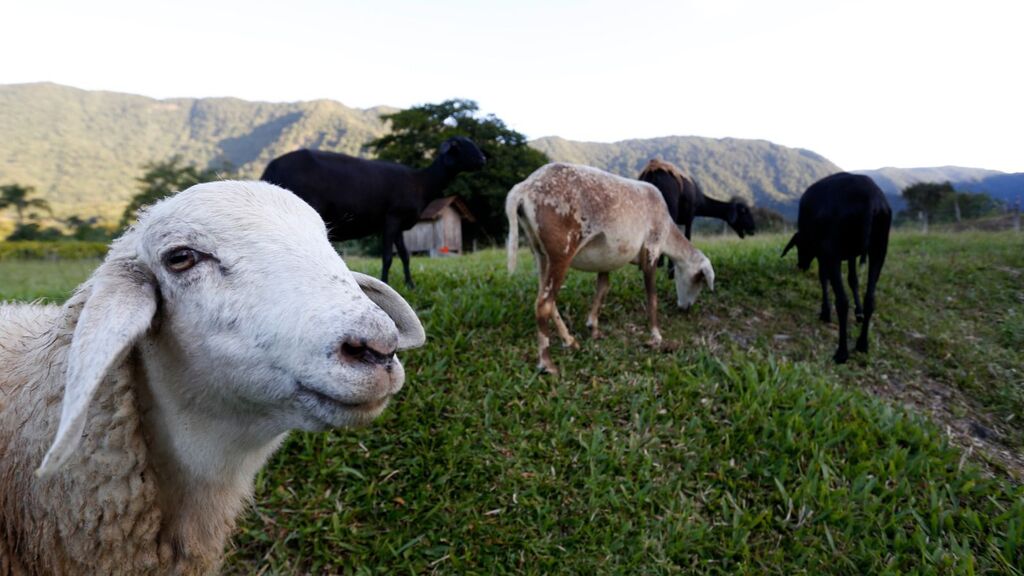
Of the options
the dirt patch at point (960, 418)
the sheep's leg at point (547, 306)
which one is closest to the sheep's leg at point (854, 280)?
the dirt patch at point (960, 418)

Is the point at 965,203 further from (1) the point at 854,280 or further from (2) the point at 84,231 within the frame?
(2) the point at 84,231

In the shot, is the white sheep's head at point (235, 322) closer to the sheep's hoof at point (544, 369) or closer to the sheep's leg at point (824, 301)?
the sheep's hoof at point (544, 369)

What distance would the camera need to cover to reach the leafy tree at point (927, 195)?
3988 centimetres

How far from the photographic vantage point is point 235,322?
1.42 meters

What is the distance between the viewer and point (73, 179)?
11988 centimetres

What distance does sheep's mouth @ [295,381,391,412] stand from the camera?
1.32 meters

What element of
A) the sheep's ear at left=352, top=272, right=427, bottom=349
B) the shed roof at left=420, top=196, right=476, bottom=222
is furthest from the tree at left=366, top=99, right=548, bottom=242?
the sheep's ear at left=352, top=272, right=427, bottom=349

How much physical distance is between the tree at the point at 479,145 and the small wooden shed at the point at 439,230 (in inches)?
68.3

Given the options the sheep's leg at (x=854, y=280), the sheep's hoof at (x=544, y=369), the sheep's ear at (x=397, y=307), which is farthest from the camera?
the sheep's leg at (x=854, y=280)

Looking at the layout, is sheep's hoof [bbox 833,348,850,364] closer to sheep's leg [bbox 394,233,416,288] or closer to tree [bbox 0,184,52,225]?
sheep's leg [bbox 394,233,416,288]

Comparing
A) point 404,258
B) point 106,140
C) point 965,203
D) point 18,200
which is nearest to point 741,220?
point 404,258

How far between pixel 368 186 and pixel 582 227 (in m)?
2.49

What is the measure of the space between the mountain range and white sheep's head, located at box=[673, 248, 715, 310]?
81973 mm

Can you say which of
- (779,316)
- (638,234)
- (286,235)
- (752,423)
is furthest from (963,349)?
(286,235)
